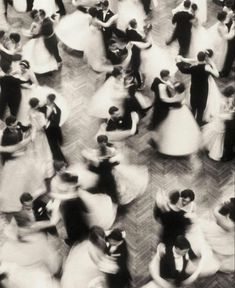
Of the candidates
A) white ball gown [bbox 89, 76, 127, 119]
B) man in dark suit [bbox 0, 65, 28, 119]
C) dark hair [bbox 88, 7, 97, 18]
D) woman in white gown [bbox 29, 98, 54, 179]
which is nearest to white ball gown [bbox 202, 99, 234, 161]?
white ball gown [bbox 89, 76, 127, 119]

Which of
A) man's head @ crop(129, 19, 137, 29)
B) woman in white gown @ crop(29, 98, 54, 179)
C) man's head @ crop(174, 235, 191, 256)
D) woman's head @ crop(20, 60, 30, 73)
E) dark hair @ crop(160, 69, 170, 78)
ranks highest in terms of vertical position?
man's head @ crop(129, 19, 137, 29)

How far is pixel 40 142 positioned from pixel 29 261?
1721mm

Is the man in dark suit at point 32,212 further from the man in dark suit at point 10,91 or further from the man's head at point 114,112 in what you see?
the man in dark suit at point 10,91

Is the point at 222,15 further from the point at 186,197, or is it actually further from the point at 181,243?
the point at 181,243

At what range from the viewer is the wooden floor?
225 inches

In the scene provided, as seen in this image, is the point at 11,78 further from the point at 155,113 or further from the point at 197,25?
the point at 197,25

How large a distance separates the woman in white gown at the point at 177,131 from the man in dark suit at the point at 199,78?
27cm

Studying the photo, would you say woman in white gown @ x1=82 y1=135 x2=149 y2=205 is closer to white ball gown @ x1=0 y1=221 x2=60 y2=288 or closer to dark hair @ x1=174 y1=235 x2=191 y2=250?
white ball gown @ x1=0 y1=221 x2=60 y2=288

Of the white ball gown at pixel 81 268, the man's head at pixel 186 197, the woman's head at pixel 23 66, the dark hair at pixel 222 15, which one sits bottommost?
the white ball gown at pixel 81 268

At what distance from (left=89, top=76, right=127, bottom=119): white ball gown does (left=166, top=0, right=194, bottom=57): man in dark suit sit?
1.33 metres

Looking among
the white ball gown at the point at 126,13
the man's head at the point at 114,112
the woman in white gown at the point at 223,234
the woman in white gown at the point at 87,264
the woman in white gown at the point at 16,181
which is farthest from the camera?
the white ball gown at the point at 126,13

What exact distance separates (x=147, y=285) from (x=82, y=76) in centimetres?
381

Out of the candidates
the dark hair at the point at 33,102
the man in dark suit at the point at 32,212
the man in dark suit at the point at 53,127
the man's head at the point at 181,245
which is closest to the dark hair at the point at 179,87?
the man in dark suit at the point at 53,127

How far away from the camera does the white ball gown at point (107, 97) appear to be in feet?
21.8
